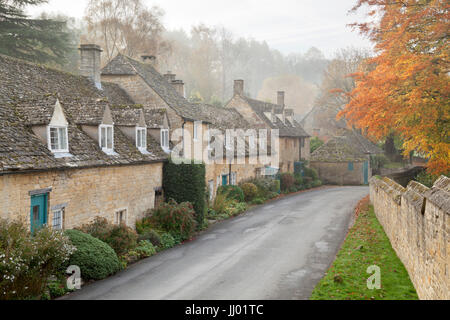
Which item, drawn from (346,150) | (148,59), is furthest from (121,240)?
(346,150)

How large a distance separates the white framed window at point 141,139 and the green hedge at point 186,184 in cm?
158

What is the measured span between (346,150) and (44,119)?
129 feet

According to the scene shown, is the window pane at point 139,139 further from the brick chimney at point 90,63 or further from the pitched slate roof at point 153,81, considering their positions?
the brick chimney at point 90,63

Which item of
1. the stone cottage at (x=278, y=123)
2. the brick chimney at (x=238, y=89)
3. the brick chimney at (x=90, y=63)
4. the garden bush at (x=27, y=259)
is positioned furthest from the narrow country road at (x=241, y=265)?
the brick chimney at (x=238, y=89)

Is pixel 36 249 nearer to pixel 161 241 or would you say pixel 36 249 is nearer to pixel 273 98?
pixel 161 241

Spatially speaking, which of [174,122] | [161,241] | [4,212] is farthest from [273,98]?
[4,212]

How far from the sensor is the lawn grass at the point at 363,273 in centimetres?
1058

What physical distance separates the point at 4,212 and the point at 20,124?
363 cm

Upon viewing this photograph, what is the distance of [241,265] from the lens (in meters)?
14.3

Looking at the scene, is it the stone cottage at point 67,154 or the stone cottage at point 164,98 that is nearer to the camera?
the stone cottage at point 67,154

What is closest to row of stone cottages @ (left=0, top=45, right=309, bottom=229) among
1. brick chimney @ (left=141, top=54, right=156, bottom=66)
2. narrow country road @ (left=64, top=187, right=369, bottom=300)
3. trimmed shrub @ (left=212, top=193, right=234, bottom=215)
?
trimmed shrub @ (left=212, top=193, right=234, bottom=215)
